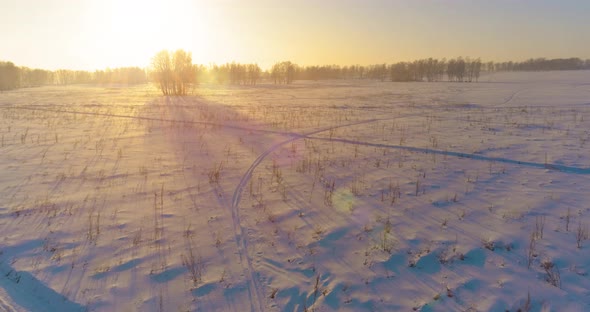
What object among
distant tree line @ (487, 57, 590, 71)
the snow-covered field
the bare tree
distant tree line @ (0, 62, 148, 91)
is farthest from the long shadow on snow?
distant tree line @ (487, 57, 590, 71)

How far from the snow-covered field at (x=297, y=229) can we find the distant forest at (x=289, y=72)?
57693 mm

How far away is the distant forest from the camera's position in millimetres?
104500

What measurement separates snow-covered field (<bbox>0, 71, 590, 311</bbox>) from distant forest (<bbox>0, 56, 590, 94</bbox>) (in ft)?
189

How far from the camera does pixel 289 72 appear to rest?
397 feet

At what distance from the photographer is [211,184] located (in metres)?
8.34

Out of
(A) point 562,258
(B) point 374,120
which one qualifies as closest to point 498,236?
(A) point 562,258

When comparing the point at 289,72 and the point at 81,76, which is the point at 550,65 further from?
the point at 81,76

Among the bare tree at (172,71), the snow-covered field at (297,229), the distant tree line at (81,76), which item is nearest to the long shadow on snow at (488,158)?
the snow-covered field at (297,229)

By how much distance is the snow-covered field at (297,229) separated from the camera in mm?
4195

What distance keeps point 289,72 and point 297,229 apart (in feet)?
395

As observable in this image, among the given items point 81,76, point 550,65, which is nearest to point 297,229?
point 550,65

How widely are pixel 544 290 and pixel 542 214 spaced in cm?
272

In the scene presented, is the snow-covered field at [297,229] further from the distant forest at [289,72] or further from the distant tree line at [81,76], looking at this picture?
the distant tree line at [81,76]

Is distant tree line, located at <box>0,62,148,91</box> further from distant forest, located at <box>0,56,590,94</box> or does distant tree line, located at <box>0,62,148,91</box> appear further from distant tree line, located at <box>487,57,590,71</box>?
distant tree line, located at <box>487,57,590,71</box>
